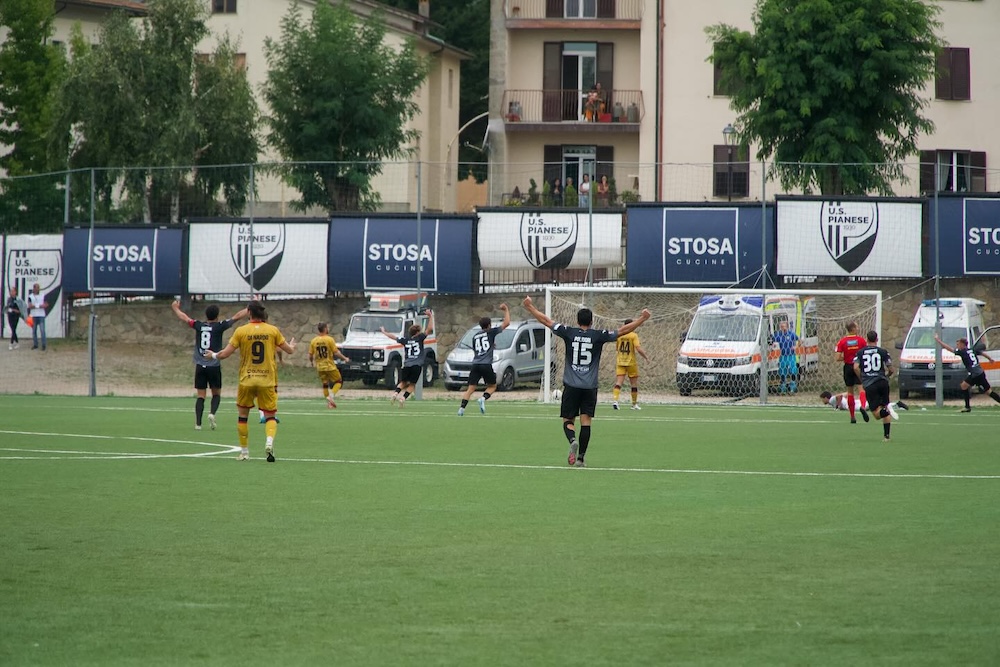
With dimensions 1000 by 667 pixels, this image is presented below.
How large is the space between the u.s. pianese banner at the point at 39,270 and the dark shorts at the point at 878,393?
25477 mm

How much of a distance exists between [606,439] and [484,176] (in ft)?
67.6

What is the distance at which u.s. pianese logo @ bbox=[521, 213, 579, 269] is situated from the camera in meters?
35.8

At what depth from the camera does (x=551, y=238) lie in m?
35.9

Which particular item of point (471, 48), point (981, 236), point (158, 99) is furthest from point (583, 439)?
point (471, 48)

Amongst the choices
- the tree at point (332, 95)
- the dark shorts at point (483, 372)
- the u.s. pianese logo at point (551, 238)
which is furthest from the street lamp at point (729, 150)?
the tree at point (332, 95)

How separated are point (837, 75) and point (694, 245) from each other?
28.3 ft

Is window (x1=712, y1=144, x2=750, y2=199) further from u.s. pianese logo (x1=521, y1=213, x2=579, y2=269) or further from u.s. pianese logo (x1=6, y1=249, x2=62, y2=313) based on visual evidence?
u.s. pianese logo (x1=6, y1=249, x2=62, y2=313)

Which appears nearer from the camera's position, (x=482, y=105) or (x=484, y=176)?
(x=484, y=176)

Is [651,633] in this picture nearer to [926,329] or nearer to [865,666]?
[865,666]

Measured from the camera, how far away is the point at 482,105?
232ft

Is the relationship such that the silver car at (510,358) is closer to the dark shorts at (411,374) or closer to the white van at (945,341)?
the dark shorts at (411,374)

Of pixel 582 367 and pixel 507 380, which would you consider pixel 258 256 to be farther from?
pixel 582 367

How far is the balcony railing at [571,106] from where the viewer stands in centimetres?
5197

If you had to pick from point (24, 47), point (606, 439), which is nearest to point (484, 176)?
point (606, 439)
